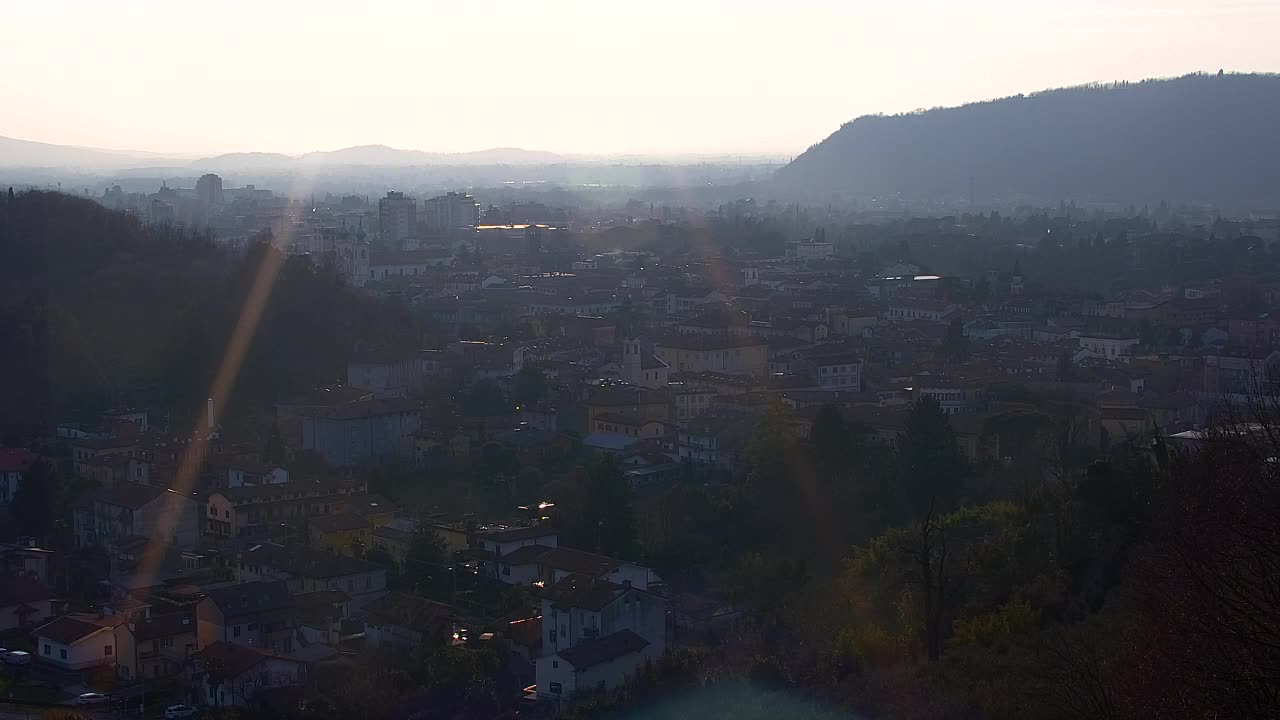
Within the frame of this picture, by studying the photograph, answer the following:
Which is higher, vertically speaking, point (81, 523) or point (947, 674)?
point (947, 674)

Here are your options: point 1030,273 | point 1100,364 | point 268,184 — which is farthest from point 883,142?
point 1100,364

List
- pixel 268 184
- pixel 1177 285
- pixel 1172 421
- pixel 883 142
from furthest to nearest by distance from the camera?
pixel 268 184, pixel 883 142, pixel 1177 285, pixel 1172 421

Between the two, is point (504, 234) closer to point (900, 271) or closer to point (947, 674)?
point (900, 271)

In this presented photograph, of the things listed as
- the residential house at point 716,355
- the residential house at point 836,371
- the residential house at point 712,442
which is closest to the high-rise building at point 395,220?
the residential house at point 716,355

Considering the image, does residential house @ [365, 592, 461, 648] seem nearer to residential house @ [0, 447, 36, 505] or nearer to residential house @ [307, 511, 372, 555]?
residential house @ [307, 511, 372, 555]

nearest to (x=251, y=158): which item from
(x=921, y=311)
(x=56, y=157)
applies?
(x=56, y=157)

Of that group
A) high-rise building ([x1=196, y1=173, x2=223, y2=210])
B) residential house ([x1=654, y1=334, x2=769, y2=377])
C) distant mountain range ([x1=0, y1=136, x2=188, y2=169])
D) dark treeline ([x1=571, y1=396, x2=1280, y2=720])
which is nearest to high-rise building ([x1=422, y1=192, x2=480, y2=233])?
high-rise building ([x1=196, y1=173, x2=223, y2=210])

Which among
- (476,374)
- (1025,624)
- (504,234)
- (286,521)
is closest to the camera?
(1025,624)

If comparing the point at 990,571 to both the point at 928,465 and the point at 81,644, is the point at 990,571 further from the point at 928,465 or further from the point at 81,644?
the point at 81,644
